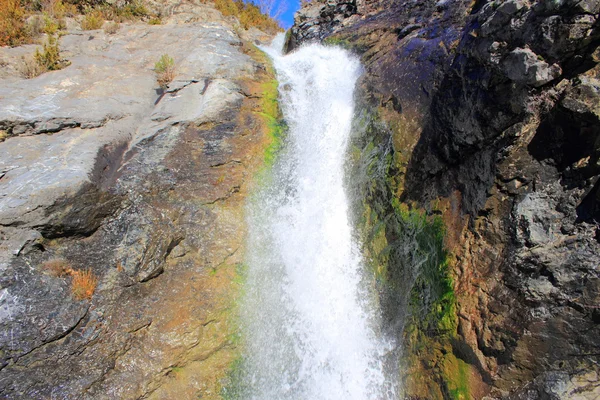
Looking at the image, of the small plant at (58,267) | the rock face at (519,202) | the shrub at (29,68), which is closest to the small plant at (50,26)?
the shrub at (29,68)

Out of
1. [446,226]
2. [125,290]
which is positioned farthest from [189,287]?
[446,226]

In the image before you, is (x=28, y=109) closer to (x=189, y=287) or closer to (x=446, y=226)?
(x=189, y=287)

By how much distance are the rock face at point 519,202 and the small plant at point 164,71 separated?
716 centimetres

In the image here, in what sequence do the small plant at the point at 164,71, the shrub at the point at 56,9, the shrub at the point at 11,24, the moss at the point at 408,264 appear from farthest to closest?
the shrub at the point at 56,9
the shrub at the point at 11,24
the small plant at the point at 164,71
the moss at the point at 408,264

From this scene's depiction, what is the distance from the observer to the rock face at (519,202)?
3338 mm

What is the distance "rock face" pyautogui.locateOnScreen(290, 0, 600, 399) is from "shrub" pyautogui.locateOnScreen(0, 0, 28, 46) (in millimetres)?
12082

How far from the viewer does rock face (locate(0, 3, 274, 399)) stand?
4.66 metres

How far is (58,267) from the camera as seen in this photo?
4984 millimetres

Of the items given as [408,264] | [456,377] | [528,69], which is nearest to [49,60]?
[408,264]

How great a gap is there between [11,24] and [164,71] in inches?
204

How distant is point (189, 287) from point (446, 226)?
4.31 meters

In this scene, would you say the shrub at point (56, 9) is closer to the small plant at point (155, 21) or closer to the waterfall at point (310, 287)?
the small plant at point (155, 21)

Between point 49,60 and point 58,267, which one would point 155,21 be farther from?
point 58,267

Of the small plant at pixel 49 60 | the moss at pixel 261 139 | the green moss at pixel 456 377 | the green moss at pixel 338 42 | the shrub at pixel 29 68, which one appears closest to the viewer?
the green moss at pixel 456 377
